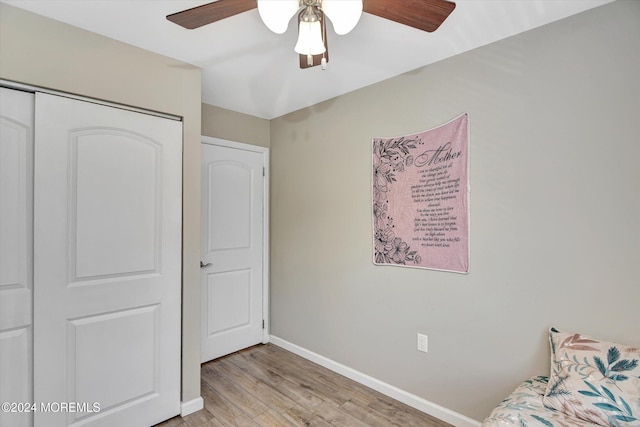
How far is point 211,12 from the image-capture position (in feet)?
3.90

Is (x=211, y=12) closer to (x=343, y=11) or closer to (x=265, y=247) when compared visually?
(x=343, y=11)

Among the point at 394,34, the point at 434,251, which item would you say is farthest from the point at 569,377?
the point at 394,34

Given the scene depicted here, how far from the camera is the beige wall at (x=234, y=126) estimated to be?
2.91 m

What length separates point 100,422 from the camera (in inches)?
71.2

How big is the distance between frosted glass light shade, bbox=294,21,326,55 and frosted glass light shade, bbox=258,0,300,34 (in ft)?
0.40

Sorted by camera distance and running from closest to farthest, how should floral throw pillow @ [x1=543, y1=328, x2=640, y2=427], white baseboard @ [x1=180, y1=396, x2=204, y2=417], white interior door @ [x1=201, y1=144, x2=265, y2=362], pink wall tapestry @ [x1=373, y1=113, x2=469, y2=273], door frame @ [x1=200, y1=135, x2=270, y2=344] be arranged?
floral throw pillow @ [x1=543, y1=328, x2=640, y2=427]
pink wall tapestry @ [x1=373, y1=113, x2=469, y2=273]
white baseboard @ [x1=180, y1=396, x2=204, y2=417]
white interior door @ [x1=201, y1=144, x2=265, y2=362]
door frame @ [x1=200, y1=135, x2=270, y2=344]

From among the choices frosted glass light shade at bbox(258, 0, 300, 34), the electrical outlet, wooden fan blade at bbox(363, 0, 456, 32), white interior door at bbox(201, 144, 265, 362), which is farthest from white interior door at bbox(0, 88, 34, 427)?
the electrical outlet

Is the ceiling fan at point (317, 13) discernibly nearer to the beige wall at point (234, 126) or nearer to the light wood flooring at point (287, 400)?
the beige wall at point (234, 126)

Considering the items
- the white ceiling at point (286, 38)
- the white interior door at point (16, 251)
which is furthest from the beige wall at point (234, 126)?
the white interior door at point (16, 251)

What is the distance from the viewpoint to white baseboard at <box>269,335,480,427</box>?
197cm

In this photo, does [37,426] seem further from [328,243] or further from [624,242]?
[624,242]

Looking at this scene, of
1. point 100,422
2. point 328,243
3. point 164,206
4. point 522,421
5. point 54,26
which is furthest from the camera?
point 328,243

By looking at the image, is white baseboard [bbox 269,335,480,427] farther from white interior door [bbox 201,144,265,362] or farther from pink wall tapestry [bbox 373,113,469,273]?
pink wall tapestry [bbox 373,113,469,273]

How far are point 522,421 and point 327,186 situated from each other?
203cm
